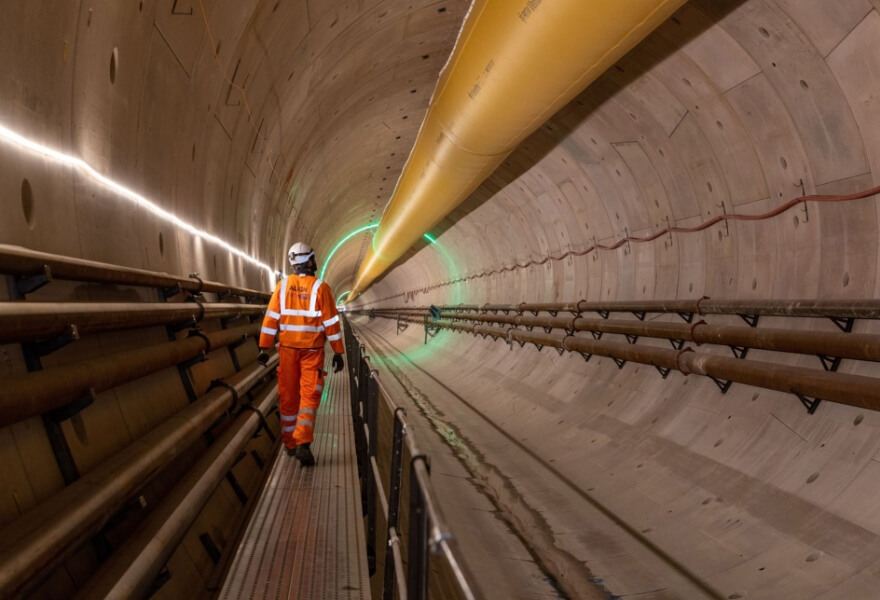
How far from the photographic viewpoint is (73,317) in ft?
8.76

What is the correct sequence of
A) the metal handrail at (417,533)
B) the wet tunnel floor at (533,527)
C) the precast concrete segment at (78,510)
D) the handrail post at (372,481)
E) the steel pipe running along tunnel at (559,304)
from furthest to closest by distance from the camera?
the wet tunnel floor at (533,527) < the handrail post at (372,481) < the steel pipe running along tunnel at (559,304) < the precast concrete segment at (78,510) < the metal handrail at (417,533)

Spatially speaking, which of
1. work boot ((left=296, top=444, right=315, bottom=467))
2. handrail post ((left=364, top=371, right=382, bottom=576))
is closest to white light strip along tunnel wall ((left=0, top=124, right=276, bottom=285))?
handrail post ((left=364, top=371, right=382, bottom=576))

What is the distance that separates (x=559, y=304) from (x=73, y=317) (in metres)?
6.46

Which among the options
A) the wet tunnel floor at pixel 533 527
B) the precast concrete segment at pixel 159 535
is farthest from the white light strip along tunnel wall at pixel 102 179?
the wet tunnel floor at pixel 533 527

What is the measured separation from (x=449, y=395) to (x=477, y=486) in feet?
17.8

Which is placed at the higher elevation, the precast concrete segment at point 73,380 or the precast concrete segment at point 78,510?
the precast concrete segment at point 73,380

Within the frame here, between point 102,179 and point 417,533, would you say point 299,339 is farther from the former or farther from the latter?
point 417,533

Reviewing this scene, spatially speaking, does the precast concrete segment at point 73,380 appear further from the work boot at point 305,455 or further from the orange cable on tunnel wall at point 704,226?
the orange cable on tunnel wall at point 704,226

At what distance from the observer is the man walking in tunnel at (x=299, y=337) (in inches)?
223

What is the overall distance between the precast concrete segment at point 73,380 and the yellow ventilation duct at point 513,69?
290 centimetres

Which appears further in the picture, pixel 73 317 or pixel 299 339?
pixel 299 339

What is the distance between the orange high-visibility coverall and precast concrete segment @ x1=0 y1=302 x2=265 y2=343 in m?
1.36

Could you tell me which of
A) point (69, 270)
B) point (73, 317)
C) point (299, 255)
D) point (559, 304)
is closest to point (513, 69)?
point (299, 255)

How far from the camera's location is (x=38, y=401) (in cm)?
238
